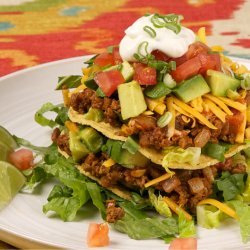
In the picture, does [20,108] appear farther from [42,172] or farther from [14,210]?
[14,210]

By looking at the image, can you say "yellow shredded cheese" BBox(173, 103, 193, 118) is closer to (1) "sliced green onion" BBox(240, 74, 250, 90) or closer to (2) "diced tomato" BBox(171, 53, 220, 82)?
(2) "diced tomato" BBox(171, 53, 220, 82)

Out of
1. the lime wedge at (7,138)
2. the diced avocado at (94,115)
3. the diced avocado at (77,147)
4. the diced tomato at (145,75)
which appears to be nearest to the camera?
the diced tomato at (145,75)

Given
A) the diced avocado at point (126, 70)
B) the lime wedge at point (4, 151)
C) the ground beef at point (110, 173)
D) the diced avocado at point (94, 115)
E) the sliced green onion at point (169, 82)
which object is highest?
the diced avocado at point (126, 70)

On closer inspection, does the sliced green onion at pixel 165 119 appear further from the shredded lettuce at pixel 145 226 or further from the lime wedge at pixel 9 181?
the lime wedge at pixel 9 181

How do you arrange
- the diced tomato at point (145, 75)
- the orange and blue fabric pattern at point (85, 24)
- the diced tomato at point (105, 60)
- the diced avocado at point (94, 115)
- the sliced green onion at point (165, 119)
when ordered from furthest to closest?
the orange and blue fabric pattern at point (85, 24)
the diced tomato at point (105, 60)
the diced avocado at point (94, 115)
the diced tomato at point (145, 75)
the sliced green onion at point (165, 119)

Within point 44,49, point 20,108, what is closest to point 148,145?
point 20,108

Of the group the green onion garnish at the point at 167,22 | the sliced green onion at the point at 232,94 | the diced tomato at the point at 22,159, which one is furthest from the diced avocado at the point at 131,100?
the diced tomato at the point at 22,159

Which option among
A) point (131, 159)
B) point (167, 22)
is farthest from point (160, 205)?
point (167, 22)
